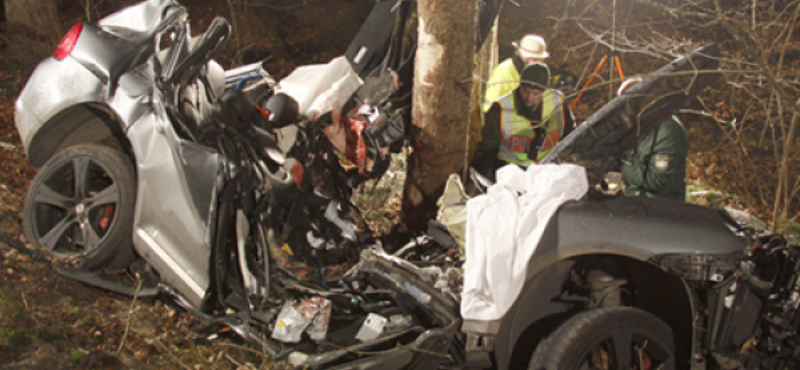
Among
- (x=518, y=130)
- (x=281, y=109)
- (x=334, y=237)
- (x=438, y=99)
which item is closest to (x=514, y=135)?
(x=518, y=130)

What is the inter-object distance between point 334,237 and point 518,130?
99.7 inches

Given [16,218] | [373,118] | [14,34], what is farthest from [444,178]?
[14,34]

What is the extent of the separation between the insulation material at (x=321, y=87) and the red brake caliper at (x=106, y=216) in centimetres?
143

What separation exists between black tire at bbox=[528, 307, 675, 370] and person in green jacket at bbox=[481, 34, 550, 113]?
10.5 feet

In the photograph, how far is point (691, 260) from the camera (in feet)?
8.53

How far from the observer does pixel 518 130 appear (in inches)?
220

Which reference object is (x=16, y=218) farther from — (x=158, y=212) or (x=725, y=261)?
(x=725, y=261)

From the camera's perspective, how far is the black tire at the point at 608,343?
2.59m

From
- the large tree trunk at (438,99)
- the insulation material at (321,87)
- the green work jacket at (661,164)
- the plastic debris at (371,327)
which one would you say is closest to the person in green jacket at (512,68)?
the large tree trunk at (438,99)

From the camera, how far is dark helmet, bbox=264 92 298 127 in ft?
12.3

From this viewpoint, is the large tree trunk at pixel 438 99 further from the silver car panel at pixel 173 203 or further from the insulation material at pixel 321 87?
the silver car panel at pixel 173 203

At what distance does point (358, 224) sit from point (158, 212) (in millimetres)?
1449

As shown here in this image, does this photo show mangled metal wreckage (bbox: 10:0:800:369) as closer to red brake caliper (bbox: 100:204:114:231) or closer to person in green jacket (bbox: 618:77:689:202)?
red brake caliper (bbox: 100:204:114:231)

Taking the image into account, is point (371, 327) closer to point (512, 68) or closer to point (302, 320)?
point (302, 320)
